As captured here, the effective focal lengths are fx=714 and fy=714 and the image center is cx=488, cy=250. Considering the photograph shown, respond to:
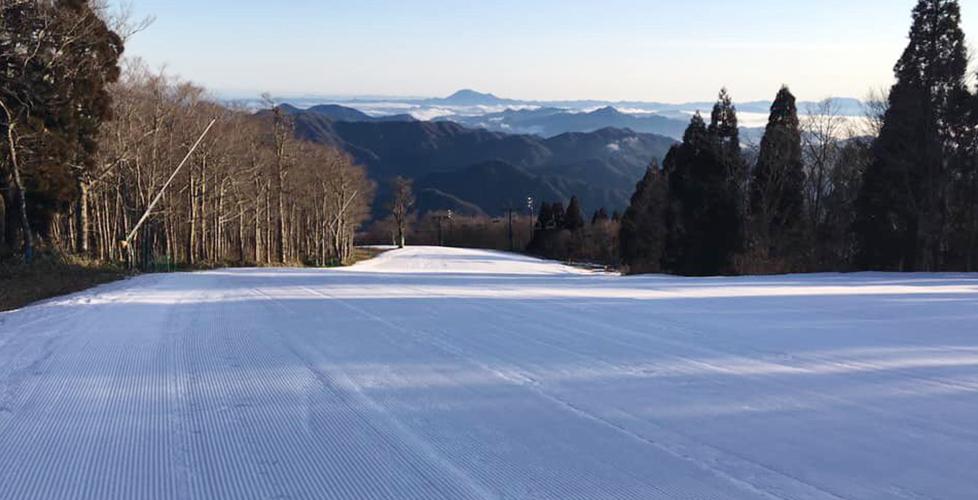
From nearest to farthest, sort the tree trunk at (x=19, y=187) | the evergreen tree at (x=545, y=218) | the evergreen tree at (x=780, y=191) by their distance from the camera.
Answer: the tree trunk at (x=19, y=187)
the evergreen tree at (x=780, y=191)
the evergreen tree at (x=545, y=218)

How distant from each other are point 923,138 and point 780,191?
813 cm

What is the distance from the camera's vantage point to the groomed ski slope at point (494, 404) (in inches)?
156

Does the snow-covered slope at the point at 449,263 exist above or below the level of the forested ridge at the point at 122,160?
below

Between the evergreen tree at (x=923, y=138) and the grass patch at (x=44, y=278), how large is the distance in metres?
27.8

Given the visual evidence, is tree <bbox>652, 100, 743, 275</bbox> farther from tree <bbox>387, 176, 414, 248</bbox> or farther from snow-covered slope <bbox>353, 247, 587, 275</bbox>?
tree <bbox>387, 176, 414, 248</bbox>

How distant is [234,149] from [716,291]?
110 feet

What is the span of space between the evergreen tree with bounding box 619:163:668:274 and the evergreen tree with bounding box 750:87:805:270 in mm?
8269

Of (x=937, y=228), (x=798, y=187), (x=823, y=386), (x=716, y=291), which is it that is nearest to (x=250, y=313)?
(x=823, y=386)

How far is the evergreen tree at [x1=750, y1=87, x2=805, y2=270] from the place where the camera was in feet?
115

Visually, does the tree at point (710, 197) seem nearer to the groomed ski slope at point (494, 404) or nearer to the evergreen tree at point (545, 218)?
the groomed ski slope at point (494, 404)

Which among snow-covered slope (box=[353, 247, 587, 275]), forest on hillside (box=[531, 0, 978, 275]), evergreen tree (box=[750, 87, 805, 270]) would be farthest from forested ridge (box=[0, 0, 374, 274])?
evergreen tree (box=[750, 87, 805, 270])

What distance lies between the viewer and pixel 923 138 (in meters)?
28.0

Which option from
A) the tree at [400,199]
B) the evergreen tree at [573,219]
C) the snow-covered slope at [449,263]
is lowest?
the snow-covered slope at [449,263]

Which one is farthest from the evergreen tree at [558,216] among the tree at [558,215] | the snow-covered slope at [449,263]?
the snow-covered slope at [449,263]
